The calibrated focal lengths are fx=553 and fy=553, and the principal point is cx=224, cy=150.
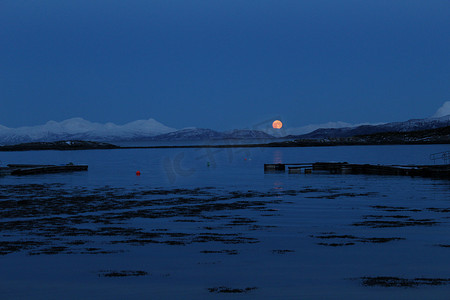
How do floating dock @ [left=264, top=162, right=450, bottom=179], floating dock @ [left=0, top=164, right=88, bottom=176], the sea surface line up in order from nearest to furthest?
the sea surface < floating dock @ [left=264, top=162, right=450, bottom=179] < floating dock @ [left=0, top=164, right=88, bottom=176]

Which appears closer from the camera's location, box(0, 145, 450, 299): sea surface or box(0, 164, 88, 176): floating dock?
box(0, 145, 450, 299): sea surface

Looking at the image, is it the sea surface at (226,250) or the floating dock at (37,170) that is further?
the floating dock at (37,170)

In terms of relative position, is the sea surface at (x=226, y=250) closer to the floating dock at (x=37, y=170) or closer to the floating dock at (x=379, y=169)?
the floating dock at (x=379, y=169)

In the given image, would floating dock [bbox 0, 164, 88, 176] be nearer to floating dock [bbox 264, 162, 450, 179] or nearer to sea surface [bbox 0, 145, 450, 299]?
floating dock [bbox 264, 162, 450, 179]

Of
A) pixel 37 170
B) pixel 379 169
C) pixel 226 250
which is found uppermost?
pixel 37 170

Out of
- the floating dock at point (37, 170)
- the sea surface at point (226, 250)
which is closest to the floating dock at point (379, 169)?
the sea surface at point (226, 250)

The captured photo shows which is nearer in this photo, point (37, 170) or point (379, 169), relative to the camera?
point (379, 169)

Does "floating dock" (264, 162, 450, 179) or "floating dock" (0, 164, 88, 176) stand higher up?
"floating dock" (0, 164, 88, 176)

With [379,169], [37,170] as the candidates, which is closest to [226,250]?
[379,169]

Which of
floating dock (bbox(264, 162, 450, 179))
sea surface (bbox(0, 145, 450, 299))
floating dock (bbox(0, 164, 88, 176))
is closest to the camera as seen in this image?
sea surface (bbox(0, 145, 450, 299))

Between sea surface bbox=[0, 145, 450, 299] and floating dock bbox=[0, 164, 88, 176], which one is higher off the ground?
floating dock bbox=[0, 164, 88, 176]

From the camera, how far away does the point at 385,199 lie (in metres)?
36.6

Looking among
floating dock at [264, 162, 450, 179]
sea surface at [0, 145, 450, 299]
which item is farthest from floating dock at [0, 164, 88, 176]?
sea surface at [0, 145, 450, 299]

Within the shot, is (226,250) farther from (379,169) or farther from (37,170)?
(37,170)
